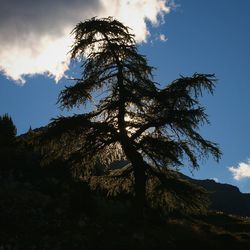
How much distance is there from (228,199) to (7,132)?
128m

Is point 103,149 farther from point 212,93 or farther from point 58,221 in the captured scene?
point 212,93

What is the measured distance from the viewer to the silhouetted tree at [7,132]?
41.9 meters

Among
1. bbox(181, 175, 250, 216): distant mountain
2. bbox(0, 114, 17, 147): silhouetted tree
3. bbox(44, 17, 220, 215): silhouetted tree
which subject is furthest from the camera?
bbox(181, 175, 250, 216): distant mountain

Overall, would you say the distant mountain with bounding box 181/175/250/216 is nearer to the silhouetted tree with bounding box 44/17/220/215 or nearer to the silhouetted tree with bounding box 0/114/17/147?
the silhouetted tree with bounding box 0/114/17/147

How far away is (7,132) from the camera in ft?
143

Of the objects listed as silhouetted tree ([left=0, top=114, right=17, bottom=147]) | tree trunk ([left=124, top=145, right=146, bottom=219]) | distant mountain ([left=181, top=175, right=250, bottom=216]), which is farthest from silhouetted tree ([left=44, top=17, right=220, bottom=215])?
distant mountain ([left=181, top=175, right=250, bottom=216])

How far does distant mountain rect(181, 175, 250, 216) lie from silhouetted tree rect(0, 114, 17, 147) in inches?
4023

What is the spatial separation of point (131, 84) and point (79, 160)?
14.0 ft

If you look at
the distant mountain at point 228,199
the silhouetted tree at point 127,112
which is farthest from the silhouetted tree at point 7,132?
the distant mountain at point 228,199

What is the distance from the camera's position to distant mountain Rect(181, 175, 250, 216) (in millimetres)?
144613

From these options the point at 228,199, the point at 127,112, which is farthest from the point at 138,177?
the point at 228,199

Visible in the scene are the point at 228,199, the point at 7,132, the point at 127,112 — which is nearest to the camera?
the point at 127,112

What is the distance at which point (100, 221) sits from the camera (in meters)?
20.8

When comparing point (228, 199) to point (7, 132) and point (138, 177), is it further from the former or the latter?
point (138, 177)
